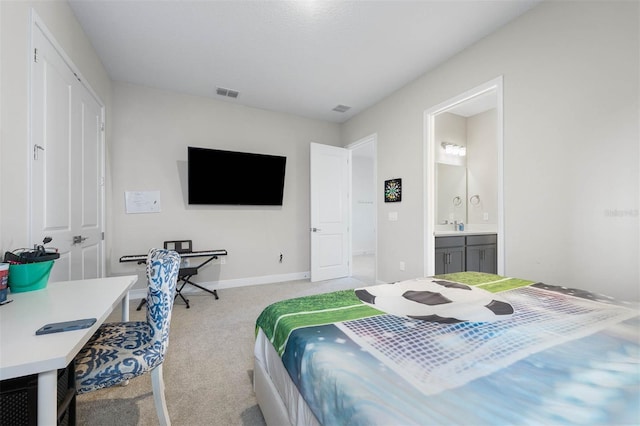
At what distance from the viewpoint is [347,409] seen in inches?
27.1

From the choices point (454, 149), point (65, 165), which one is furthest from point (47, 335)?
point (454, 149)

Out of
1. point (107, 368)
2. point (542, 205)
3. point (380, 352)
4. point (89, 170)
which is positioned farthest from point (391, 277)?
point (89, 170)

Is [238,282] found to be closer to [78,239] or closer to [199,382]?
[78,239]

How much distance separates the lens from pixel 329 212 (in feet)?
14.9

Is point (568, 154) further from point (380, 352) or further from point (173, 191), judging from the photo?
point (173, 191)

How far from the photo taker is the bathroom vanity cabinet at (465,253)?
133 inches

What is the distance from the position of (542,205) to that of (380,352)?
2.17 m

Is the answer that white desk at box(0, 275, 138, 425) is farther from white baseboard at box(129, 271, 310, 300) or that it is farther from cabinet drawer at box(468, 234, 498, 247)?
cabinet drawer at box(468, 234, 498, 247)

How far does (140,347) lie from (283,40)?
2800mm

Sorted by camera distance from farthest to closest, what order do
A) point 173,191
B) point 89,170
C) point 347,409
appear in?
point 173,191, point 89,170, point 347,409

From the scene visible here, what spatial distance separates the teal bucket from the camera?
1223 millimetres

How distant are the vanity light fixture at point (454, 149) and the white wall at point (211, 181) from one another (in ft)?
6.79

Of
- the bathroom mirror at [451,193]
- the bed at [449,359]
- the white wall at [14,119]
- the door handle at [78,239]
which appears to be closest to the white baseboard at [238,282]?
the door handle at [78,239]

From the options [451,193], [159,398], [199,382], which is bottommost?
[199,382]
